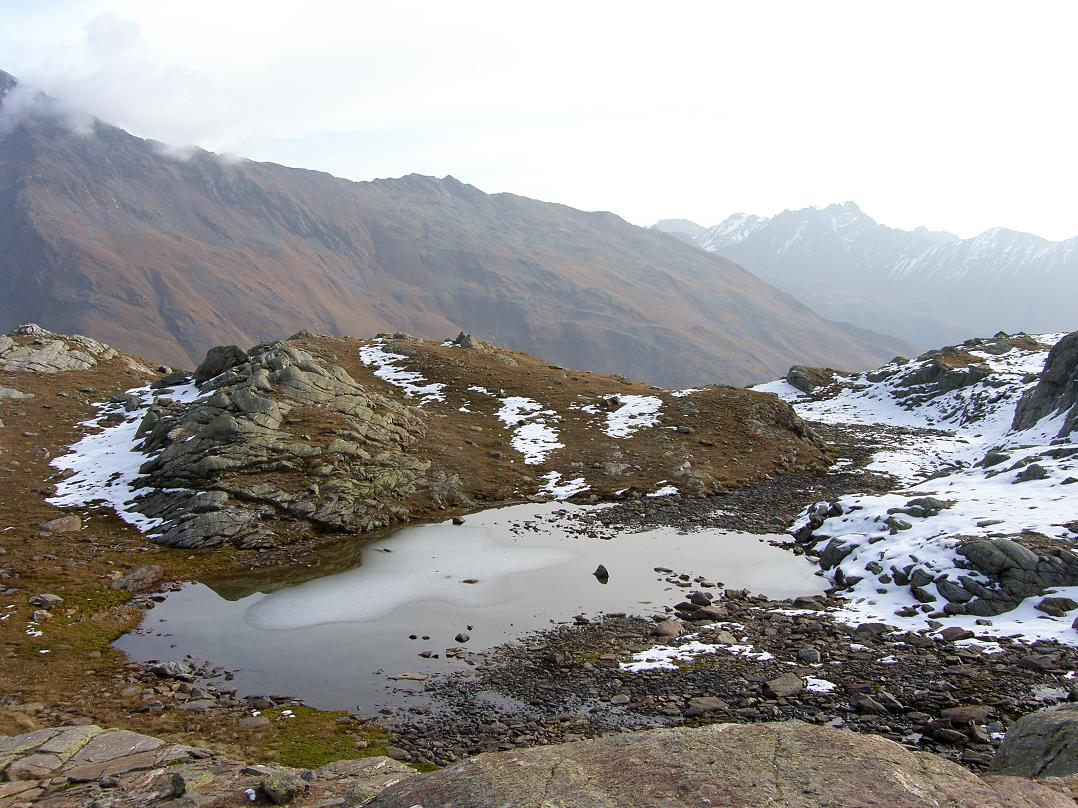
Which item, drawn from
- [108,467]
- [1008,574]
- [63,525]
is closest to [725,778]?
[1008,574]

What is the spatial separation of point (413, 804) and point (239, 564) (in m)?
28.7

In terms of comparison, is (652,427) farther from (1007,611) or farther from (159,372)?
(159,372)

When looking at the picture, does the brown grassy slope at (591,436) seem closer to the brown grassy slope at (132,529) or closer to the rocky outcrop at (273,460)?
the brown grassy slope at (132,529)

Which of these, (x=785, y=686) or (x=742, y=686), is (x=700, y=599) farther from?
(x=785, y=686)

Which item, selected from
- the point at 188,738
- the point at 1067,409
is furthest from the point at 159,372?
the point at 1067,409

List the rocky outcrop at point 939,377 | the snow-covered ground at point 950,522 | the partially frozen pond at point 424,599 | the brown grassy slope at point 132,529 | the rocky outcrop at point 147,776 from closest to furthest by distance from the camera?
the rocky outcrop at point 147,776 → the brown grassy slope at point 132,529 → the partially frozen pond at point 424,599 → the snow-covered ground at point 950,522 → the rocky outcrop at point 939,377

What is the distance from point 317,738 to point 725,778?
13950 millimetres

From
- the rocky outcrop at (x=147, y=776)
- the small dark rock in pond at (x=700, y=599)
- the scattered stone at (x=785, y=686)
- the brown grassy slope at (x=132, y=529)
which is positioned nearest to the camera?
the rocky outcrop at (x=147, y=776)

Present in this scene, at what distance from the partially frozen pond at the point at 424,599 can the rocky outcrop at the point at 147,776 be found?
5.15m

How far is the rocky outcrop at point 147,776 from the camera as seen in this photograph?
15.0 metres

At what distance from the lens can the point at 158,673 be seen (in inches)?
944

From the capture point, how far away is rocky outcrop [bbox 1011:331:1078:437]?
180ft

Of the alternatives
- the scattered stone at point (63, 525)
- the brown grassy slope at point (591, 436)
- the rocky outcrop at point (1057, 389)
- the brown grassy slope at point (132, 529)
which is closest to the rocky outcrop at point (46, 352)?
the brown grassy slope at point (132, 529)

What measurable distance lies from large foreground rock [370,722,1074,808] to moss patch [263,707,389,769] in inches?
321
